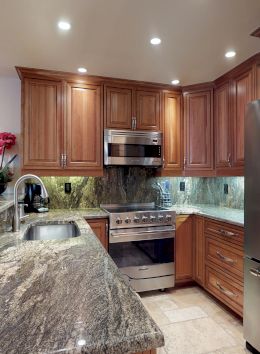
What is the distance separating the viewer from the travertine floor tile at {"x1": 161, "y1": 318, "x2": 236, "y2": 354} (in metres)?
1.88

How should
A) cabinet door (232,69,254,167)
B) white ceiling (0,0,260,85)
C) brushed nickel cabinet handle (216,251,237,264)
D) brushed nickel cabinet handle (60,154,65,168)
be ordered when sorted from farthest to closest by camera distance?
brushed nickel cabinet handle (60,154,65,168)
cabinet door (232,69,254,167)
brushed nickel cabinet handle (216,251,237,264)
white ceiling (0,0,260,85)

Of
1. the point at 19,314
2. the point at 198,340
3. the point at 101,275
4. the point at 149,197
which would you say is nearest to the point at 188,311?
the point at 198,340

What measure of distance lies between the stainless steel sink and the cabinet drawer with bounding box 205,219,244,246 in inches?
56.8

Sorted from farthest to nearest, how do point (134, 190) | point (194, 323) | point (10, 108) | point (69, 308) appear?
point (134, 190)
point (10, 108)
point (194, 323)
point (69, 308)

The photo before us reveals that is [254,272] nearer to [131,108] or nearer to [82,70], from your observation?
[131,108]

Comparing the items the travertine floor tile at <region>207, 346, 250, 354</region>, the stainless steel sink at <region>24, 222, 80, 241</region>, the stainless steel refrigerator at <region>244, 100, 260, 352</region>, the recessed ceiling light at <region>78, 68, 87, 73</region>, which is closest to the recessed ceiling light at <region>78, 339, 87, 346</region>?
the stainless steel sink at <region>24, 222, 80, 241</region>

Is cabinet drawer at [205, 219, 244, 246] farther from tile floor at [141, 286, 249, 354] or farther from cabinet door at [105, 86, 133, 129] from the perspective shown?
cabinet door at [105, 86, 133, 129]

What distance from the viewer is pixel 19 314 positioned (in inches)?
26.7

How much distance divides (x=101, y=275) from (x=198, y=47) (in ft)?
6.76

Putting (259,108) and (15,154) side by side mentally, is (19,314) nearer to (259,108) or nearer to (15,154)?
(259,108)

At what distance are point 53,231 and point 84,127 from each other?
1.28 meters

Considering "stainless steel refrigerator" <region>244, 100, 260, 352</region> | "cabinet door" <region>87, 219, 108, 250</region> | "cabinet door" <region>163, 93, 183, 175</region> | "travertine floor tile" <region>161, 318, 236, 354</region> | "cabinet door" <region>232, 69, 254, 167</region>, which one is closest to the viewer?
"stainless steel refrigerator" <region>244, 100, 260, 352</region>

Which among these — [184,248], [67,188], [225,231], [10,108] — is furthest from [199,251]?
[10,108]

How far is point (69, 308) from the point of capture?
0.71 meters
